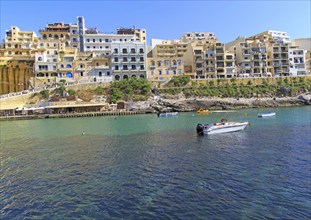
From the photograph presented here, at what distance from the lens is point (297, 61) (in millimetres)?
101500

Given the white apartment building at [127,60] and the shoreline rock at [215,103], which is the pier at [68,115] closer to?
the shoreline rock at [215,103]

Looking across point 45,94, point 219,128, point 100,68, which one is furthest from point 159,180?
point 100,68

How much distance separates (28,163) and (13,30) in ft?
316

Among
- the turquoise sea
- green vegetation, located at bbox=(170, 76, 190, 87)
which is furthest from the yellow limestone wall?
the turquoise sea

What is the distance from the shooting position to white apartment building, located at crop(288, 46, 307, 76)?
328 ft

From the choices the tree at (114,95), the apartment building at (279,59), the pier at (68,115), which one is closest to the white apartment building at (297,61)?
the apartment building at (279,59)

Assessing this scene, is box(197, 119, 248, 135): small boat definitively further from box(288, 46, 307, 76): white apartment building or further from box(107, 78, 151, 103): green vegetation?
box(288, 46, 307, 76): white apartment building

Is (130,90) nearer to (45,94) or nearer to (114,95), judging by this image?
(114,95)

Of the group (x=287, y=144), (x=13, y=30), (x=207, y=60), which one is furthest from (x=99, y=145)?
(x=13, y=30)

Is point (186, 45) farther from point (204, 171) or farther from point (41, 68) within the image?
point (204, 171)

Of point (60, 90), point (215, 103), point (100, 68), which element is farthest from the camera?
point (100, 68)

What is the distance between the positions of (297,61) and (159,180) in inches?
4028

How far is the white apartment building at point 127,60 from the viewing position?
8644 cm

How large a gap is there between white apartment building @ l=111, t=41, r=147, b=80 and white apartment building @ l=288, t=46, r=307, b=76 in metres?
54.3
